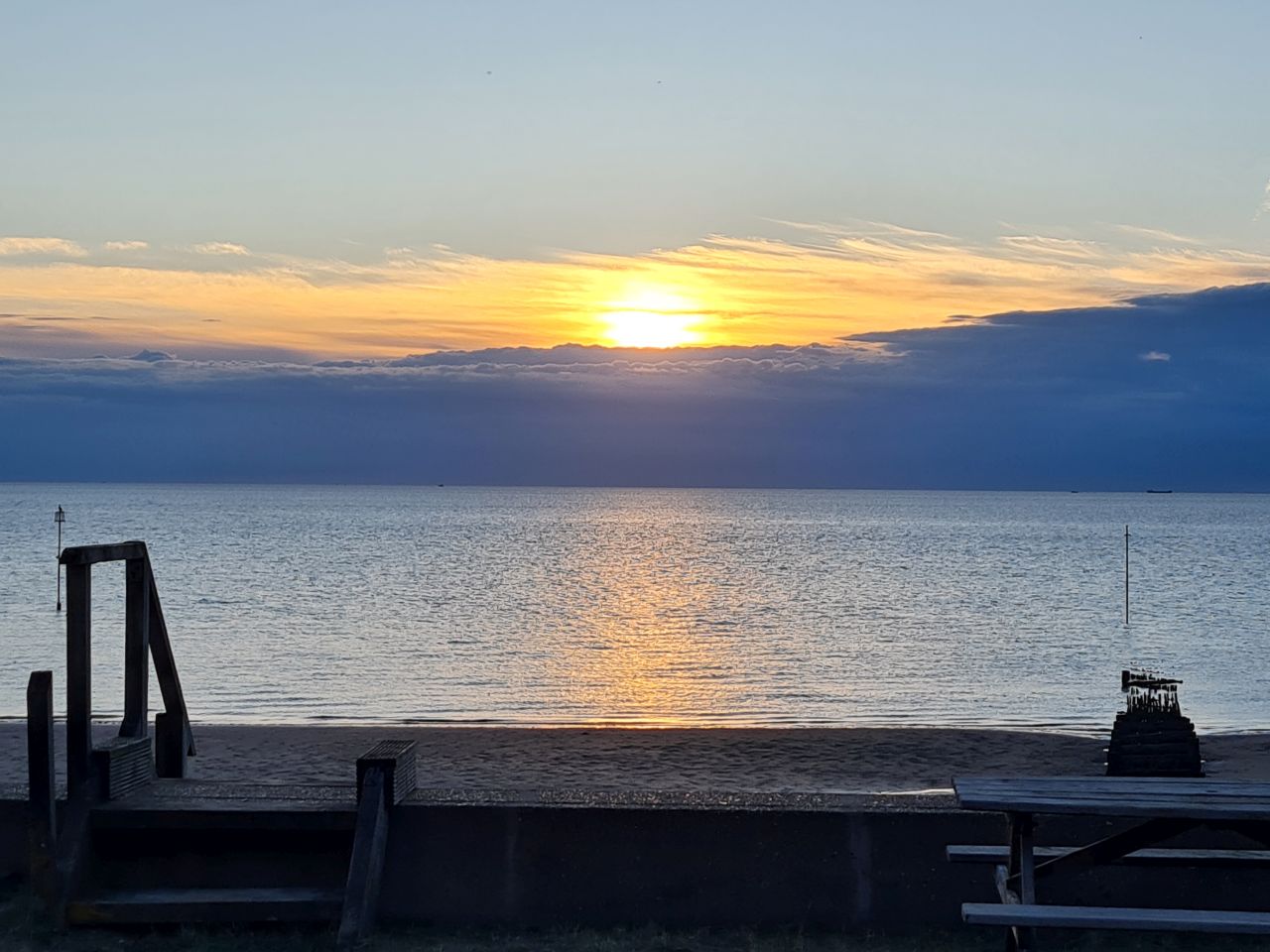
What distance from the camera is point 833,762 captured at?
16.7 m

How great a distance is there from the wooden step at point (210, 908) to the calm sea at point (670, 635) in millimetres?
15841

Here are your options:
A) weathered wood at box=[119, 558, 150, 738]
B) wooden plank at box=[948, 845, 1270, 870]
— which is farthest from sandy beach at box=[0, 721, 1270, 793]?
wooden plank at box=[948, 845, 1270, 870]

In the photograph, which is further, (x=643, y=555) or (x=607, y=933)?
(x=643, y=555)

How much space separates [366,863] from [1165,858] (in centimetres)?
377

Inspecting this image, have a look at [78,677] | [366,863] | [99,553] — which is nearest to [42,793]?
[78,677]

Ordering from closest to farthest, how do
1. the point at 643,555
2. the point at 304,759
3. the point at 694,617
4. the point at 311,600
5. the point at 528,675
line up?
the point at 304,759
the point at 528,675
the point at 694,617
the point at 311,600
the point at 643,555

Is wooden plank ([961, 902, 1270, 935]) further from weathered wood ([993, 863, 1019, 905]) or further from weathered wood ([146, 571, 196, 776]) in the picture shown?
weathered wood ([146, 571, 196, 776])

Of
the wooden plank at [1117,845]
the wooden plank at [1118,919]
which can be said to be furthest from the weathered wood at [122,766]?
the wooden plank at [1117,845]

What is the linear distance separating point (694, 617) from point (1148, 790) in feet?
136

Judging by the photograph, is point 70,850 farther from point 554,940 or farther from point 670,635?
point 670,635

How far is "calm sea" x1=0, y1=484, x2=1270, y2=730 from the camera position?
1024 inches

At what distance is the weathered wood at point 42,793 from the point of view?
7230 mm

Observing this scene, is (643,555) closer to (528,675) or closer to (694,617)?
(694,617)

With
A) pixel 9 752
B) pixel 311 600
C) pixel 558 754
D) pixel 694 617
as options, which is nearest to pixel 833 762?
pixel 558 754
